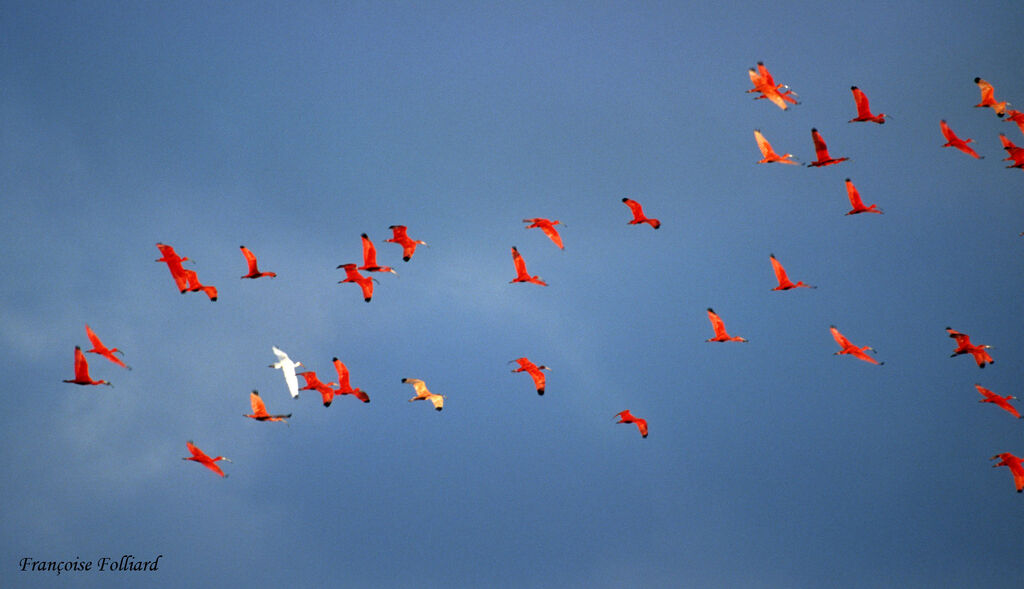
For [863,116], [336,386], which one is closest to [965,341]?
[863,116]

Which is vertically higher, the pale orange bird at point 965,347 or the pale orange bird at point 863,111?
the pale orange bird at point 863,111

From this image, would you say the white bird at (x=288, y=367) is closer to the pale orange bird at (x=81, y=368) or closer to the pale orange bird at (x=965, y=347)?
the pale orange bird at (x=81, y=368)

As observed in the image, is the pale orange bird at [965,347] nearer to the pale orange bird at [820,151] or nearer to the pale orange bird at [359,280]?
the pale orange bird at [820,151]

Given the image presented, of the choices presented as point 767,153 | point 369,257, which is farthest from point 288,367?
point 767,153

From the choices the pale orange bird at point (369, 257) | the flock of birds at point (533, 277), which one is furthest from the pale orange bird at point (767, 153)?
the pale orange bird at point (369, 257)

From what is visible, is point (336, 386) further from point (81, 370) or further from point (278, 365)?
point (81, 370)

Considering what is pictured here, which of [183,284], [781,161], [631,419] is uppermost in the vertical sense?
[781,161]

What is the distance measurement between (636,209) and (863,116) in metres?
12.8

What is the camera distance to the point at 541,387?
5903 cm

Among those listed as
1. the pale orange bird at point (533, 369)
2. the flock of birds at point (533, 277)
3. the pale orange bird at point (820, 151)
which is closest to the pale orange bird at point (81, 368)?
the flock of birds at point (533, 277)

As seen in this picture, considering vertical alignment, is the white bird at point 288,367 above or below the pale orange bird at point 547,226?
below

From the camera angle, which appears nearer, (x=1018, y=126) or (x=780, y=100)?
(x=780, y=100)

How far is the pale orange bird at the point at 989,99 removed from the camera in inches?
2179

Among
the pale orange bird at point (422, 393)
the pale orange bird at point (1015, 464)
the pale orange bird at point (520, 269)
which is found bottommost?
the pale orange bird at point (1015, 464)
